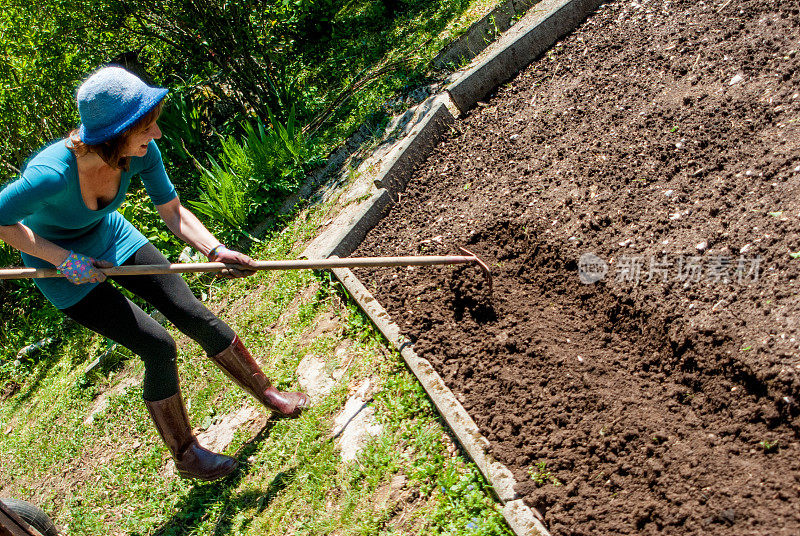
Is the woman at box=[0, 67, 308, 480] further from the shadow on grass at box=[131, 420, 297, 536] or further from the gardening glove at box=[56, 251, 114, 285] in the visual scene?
the shadow on grass at box=[131, 420, 297, 536]

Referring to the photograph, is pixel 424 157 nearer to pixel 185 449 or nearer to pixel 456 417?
pixel 456 417

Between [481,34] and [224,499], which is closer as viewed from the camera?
[224,499]

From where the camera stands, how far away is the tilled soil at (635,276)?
8.20 ft

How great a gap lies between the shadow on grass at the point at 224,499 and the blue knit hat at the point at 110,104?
1838 mm

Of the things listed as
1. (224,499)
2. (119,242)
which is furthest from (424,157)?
(224,499)

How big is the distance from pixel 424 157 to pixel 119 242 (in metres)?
2.39

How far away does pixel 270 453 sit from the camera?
3.50 meters

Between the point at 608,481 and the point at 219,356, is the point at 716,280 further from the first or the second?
the point at 219,356

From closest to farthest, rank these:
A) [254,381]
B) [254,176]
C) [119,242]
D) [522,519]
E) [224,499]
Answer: [522,519] → [119,242] → [224,499] → [254,381] → [254,176]

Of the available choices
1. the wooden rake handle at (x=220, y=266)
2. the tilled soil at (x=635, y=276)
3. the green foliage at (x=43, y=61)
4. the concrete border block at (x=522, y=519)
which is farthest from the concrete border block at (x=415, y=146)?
the green foliage at (x=43, y=61)

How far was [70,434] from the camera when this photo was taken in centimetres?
454

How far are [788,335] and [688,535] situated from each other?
→ 915 millimetres

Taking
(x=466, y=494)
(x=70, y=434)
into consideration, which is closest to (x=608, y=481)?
(x=466, y=494)

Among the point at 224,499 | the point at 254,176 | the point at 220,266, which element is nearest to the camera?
the point at 220,266
